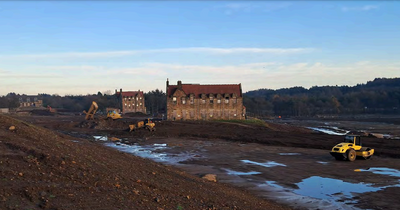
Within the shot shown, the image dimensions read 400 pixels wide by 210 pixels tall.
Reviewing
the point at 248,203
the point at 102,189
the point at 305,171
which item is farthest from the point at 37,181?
the point at 305,171

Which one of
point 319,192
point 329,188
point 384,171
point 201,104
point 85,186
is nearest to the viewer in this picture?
point 85,186

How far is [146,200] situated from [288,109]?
476 ft

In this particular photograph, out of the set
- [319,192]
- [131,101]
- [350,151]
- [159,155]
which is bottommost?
[319,192]

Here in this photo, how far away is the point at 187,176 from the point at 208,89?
5352 cm

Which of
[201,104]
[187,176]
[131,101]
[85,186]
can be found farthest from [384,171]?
[131,101]

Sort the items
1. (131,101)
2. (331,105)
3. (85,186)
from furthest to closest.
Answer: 1. (331,105)
2. (131,101)
3. (85,186)

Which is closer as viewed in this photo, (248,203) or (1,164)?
(1,164)

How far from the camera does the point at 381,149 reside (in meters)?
34.0

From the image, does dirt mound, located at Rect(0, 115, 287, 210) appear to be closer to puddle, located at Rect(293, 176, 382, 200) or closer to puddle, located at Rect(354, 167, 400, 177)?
puddle, located at Rect(293, 176, 382, 200)

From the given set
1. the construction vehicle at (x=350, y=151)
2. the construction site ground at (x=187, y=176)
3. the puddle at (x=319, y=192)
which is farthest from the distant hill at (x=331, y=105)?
the puddle at (x=319, y=192)

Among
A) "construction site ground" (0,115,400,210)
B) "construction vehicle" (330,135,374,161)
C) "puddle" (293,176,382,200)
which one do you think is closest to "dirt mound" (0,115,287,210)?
"construction site ground" (0,115,400,210)

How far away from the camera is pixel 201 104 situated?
70.9m

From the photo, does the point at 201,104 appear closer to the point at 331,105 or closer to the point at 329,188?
the point at 329,188

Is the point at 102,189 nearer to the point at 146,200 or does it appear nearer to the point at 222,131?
the point at 146,200
